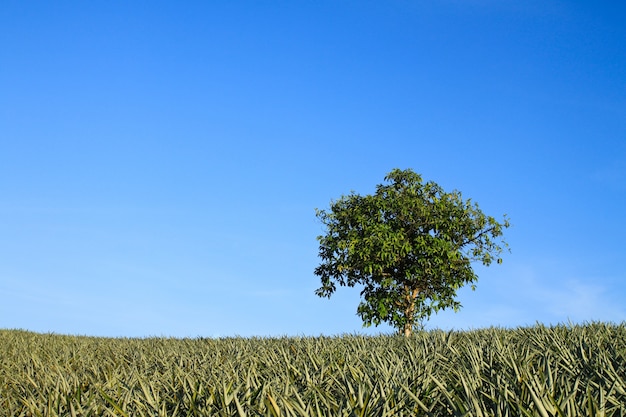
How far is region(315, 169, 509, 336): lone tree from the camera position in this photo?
24.1 meters

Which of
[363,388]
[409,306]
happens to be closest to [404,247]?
[409,306]

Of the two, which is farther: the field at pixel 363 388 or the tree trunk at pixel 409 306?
the tree trunk at pixel 409 306

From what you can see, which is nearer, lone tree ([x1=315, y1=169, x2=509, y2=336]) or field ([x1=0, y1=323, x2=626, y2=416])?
field ([x1=0, y1=323, x2=626, y2=416])

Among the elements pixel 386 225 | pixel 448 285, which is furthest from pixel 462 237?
pixel 386 225

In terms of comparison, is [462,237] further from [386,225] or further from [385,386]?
[385,386]

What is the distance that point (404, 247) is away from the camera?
23.6 meters

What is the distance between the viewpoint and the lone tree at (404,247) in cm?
2409

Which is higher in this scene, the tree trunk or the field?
the tree trunk

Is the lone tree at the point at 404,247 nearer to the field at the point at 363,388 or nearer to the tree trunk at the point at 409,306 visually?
the tree trunk at the point at 409,306

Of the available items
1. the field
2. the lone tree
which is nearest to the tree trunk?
the lone tree

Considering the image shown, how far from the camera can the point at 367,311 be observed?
25172 millimetres

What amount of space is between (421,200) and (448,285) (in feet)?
13.0

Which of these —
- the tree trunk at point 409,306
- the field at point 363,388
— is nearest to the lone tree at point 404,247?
the tree trunk at point 409,306

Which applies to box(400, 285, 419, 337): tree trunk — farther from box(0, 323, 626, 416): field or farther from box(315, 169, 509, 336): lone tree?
box(0, 323, 626, 416): field
